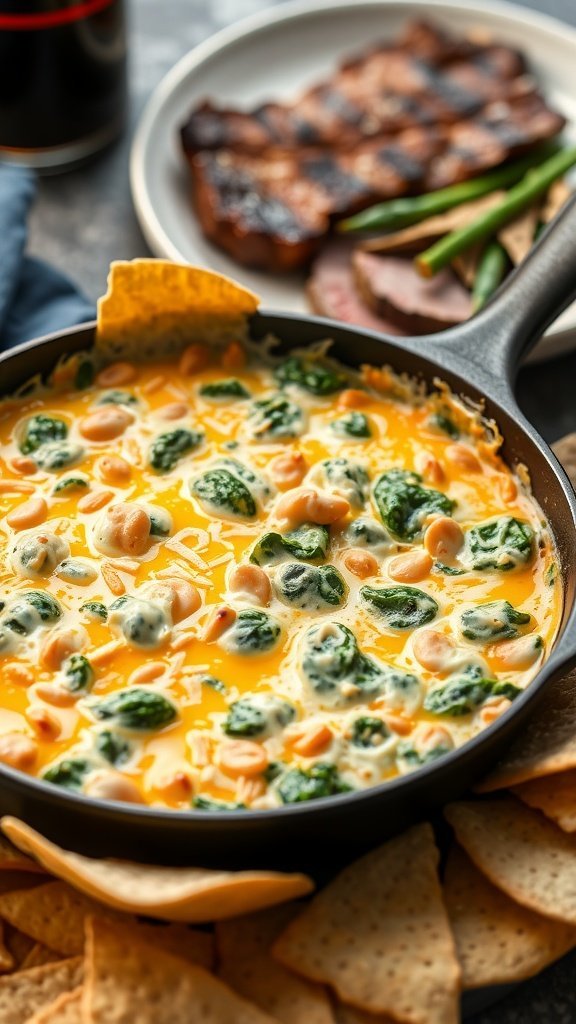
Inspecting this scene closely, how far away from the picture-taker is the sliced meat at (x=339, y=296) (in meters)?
5.38

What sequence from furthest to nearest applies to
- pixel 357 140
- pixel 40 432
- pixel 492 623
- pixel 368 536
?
pixel 357 140
pixel 40 432
pixel 368 536
pixel 492 623

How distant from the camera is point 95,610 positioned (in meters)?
3.58

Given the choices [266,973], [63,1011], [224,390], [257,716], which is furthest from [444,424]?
[63,1011]

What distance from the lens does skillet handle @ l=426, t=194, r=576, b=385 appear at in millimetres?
4113

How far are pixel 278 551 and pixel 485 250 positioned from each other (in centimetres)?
240

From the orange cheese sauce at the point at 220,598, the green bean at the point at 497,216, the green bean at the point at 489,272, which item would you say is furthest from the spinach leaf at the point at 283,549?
the green bean at the point at 497,216

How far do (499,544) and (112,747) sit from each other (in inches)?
52.7

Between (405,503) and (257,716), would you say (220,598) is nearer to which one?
(257,716)

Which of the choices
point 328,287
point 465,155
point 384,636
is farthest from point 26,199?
point 384,636

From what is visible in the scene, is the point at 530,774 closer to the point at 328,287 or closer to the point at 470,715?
the point at 470,715

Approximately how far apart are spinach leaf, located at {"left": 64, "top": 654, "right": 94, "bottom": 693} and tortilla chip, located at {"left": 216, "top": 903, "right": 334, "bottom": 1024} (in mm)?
723

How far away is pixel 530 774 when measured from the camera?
3283 mm

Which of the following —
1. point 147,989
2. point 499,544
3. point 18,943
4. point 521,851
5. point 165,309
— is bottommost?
point 18,943

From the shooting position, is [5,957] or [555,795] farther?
[555,795]
